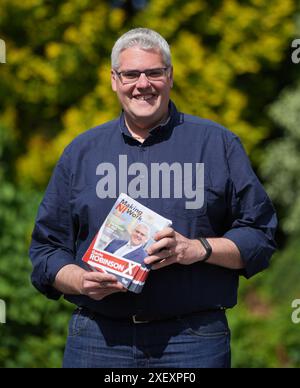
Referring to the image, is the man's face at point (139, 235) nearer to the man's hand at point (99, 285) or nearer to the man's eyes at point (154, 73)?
the man's hand at point (99, 285)

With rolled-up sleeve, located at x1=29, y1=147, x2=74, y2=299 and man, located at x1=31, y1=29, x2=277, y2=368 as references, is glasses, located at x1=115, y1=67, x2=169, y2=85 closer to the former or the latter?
man, located at x1=31, y1=29, x2=277, y2=368

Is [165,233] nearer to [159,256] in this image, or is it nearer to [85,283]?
[159,256]

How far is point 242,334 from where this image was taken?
583cm

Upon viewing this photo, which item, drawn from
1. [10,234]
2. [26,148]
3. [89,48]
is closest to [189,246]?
[10,234]

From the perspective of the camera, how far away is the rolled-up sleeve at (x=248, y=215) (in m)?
2.65

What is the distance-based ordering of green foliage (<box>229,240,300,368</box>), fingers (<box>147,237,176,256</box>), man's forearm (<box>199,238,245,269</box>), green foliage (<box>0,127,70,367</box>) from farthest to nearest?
1. green foliage (<box>229,240,300,368</box>)
2. green foliage (<box>0,127,70,367</box>)
3. man's forearm (<box>199,238,245,269</box>)
4. fingers (<box>147,237,176,256</box>)

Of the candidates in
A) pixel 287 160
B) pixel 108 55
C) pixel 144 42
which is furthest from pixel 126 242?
pixel 108 55

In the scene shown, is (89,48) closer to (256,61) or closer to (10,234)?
(256,61)

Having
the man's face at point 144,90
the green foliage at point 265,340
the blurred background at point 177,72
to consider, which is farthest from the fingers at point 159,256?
the blurred background at point 177,72

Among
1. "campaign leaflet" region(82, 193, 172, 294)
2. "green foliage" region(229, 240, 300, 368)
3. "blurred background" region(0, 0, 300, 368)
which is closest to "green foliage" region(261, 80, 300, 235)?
"blurred background" region(0, 0, 300, 368)

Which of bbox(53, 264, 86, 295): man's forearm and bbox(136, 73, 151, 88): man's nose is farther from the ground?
bbox(136, 73, 151, 88): man's nose

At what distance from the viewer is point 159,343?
262 centimetres

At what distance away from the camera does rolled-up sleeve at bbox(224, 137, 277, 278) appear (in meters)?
2.65

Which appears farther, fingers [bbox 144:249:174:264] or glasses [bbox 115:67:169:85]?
glasses [bbox 115:67:169:85]
